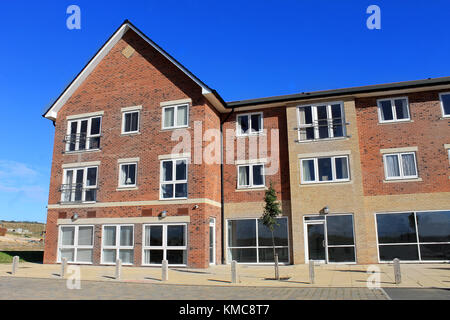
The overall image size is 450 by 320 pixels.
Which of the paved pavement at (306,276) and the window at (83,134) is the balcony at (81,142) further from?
the paved pavement at (306,276)

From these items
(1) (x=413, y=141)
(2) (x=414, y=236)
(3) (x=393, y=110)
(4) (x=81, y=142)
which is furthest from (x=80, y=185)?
(1) (x=413, y=141)

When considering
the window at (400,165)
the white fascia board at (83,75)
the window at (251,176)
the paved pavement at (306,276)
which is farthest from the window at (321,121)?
the white fascia board at (83,75)

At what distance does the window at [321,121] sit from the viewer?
20031 mm

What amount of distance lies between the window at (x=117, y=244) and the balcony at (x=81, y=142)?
4.87 m

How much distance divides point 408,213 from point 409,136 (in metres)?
3.86

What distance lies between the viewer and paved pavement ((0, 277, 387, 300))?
392 inches

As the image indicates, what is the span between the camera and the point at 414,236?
59.9ft

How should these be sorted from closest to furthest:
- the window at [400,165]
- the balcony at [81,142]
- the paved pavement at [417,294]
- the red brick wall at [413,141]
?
the paved pavement at [417,294]
the red brick wall at [413,141]
the window at [400,165]
the balcony at [81,142]

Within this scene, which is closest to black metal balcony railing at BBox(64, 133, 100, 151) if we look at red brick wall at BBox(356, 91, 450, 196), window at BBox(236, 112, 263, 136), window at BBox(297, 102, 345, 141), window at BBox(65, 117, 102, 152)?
window at BBox(65, 117, 102, 152)

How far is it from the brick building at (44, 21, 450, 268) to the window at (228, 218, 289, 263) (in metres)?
0.06

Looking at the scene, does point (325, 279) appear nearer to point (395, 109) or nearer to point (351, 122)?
point (351, 122)
